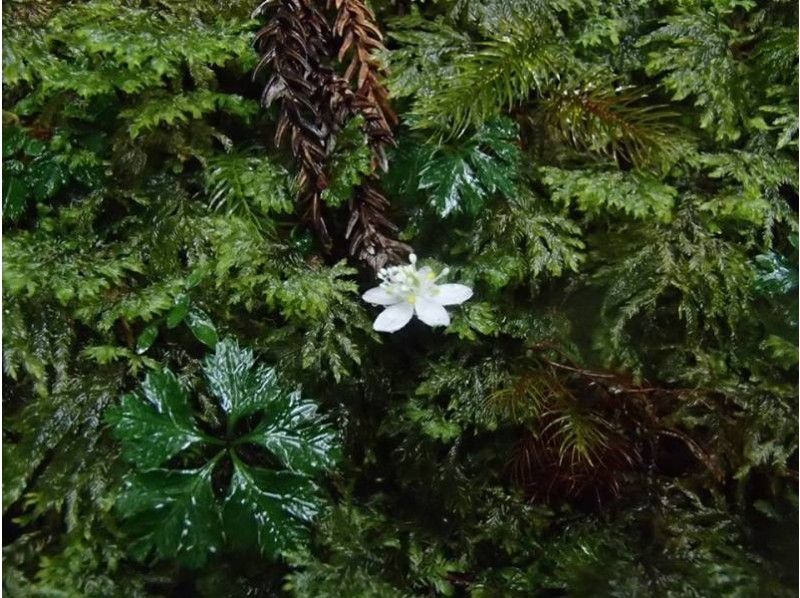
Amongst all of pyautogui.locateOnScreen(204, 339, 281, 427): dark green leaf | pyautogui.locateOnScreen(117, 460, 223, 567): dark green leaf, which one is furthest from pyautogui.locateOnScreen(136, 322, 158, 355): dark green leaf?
pyautogui.locateOnScreen(117, 460, 223, 567): dark green leaf

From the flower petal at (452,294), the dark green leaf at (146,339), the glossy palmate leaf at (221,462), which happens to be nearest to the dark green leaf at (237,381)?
the glossy palmate leaf at (221,462)

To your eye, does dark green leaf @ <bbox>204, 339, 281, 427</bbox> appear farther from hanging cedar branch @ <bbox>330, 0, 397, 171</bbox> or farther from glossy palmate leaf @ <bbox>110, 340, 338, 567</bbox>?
hanging cedar branch @ <bbox>330, 0, 397, 171</bbox>

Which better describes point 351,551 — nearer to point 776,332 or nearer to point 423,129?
point 423,129

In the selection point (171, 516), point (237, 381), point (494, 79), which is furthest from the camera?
point (494, 79)

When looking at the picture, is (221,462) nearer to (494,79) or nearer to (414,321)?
(414,321)

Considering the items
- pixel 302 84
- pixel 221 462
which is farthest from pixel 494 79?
pixel 221 462

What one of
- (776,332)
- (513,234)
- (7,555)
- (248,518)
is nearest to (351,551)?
(248,518)

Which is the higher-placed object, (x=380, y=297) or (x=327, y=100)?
(x=327, y=100)
